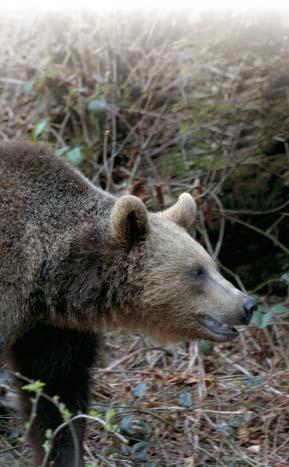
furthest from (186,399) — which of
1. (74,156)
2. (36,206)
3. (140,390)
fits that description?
(74,156)

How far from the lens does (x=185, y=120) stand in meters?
10.3

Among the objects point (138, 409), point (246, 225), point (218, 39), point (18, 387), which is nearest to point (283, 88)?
point (218, 39)

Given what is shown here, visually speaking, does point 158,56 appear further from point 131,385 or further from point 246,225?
point 131,385

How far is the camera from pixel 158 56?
11180mm

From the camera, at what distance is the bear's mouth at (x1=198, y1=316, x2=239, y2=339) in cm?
539

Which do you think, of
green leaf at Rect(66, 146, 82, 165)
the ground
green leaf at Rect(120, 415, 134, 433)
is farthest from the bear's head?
green leaf at Rect(66, 146, 82, 165)

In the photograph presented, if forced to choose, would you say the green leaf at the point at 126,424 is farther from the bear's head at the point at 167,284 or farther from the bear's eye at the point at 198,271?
the bear's eye at the point at 198,271

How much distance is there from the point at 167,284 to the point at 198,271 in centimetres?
24

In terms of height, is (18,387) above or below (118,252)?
below

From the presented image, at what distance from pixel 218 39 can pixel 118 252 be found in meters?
3.55

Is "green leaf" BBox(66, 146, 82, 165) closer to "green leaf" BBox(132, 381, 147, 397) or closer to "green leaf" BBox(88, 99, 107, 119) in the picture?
"green leaf" BBox(88, 99, 107, 119)

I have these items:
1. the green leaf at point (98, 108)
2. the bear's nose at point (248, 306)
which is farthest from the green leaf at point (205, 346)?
the green leaf at point (98, 108)

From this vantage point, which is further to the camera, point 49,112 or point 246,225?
point 49,112

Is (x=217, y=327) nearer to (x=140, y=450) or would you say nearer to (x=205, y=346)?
(x=140, y=450)
